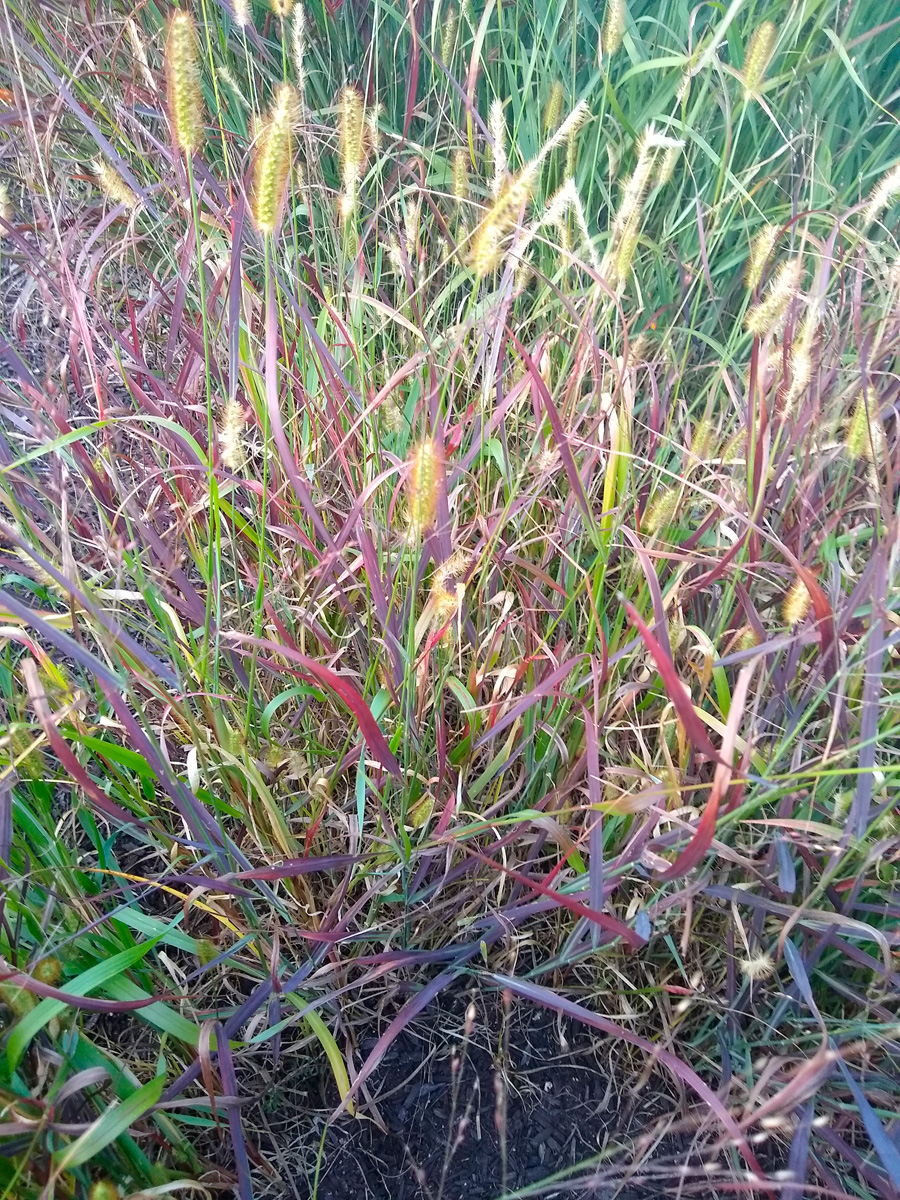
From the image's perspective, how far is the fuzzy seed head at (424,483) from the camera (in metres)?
0.66

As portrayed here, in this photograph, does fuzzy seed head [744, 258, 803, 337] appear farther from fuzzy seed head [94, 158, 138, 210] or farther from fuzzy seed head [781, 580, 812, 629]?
fuzzy seed head [94, 158, 138, 210]

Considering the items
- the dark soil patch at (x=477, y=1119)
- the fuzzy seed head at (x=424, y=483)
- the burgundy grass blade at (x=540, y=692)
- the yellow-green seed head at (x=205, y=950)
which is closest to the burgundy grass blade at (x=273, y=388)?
the fuzzy seed head at (x=424, y=483)

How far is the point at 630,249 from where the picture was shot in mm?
781

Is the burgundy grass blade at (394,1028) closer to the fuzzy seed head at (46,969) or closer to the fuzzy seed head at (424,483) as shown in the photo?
the fuzzy seed head at (46,969)

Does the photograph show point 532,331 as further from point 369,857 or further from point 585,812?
point 369,857

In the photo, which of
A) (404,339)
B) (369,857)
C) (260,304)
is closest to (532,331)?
(404,339)

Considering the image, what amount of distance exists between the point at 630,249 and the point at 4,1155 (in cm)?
99

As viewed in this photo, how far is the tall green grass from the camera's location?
2.29 feet

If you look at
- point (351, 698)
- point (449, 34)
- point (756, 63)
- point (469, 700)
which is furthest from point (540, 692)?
point (449, 34)

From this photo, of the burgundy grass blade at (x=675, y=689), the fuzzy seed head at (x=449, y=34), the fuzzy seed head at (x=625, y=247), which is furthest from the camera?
the fuzzy seed head at (x=449, y=34)

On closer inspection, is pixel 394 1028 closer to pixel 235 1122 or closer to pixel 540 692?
pixel 235 1122

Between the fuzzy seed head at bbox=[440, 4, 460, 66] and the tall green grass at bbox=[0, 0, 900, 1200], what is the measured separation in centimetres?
2

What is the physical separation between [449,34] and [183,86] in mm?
558

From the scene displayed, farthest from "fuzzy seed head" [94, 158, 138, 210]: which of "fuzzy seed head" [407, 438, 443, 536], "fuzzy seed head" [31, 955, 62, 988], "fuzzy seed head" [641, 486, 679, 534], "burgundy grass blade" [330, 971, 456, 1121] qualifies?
"burgundy grass blade" [330, 971, 456, 1121]
